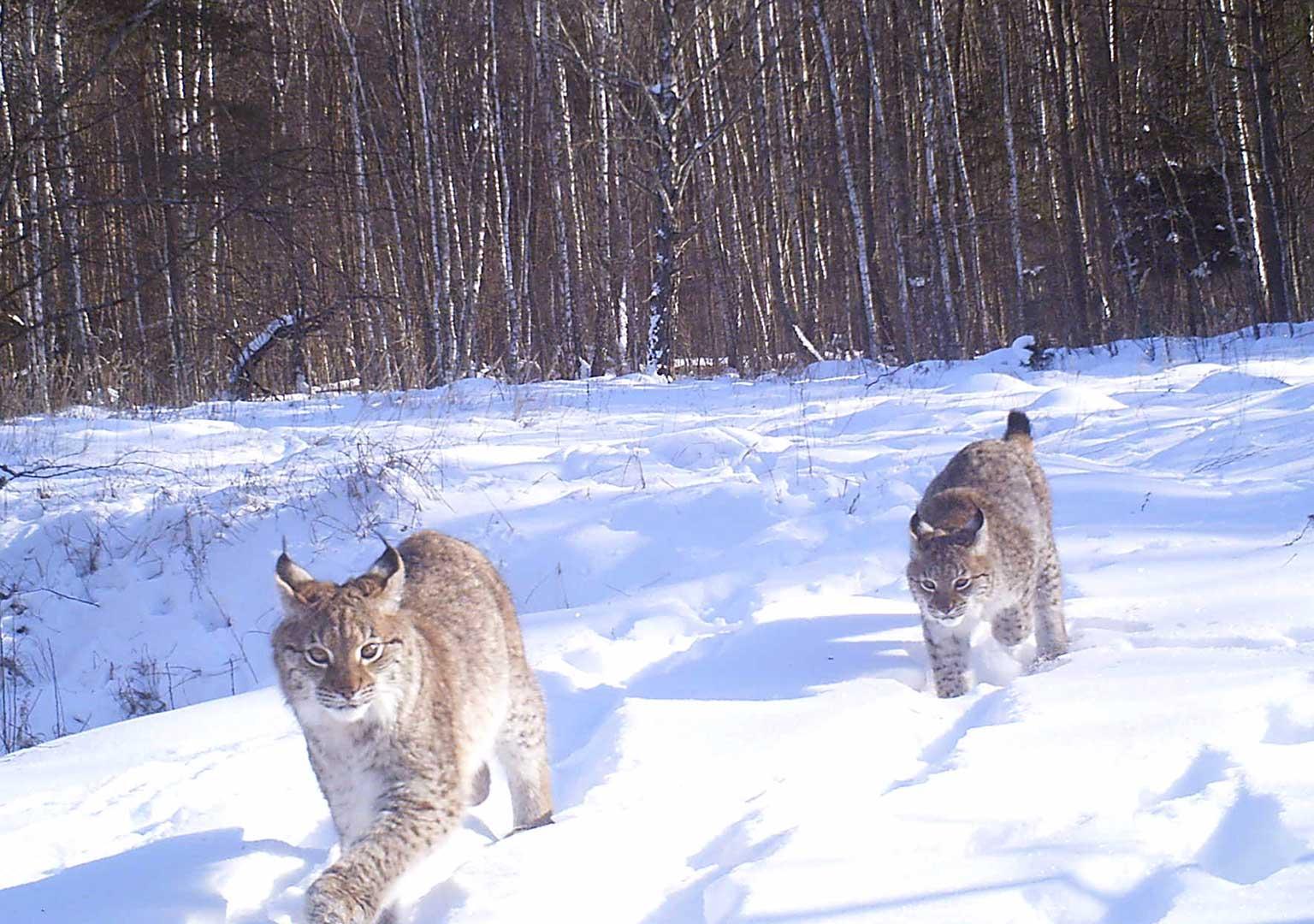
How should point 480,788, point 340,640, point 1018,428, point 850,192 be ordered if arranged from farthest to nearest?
1. point 850,192
2. point 1018,428
3. point 480,788
4. point 340,640

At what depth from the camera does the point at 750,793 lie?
11.3 feet

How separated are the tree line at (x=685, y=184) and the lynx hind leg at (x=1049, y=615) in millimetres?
9928

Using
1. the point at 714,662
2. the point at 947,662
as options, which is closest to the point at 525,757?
the point at 714,662

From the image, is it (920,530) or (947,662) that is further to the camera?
(920,530)

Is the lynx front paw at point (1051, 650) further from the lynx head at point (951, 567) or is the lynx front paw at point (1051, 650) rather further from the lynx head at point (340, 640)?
the lynx head at point (340, 640)

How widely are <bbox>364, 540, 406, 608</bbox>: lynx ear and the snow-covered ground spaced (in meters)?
0.82

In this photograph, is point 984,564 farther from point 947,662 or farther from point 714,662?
point 714,662

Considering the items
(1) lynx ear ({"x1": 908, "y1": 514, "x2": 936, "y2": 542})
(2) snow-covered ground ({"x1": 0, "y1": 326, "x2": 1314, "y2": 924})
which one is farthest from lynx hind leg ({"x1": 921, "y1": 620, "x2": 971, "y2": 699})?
(1) lynx ear ({"x1": 908, "y1": 514, "x2": 936, "y2": 542})

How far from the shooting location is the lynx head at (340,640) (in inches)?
121

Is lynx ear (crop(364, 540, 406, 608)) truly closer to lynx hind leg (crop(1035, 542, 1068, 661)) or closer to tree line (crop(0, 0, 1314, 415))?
lynx hind leg (crop(1035, 542, 1068, 661))

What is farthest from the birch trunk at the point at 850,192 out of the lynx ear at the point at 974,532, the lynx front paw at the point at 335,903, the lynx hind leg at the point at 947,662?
the lynx front paw at the point at 335,903

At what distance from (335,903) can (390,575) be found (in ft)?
3.25

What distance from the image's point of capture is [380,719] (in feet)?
10.4

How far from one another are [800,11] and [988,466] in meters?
17.1
